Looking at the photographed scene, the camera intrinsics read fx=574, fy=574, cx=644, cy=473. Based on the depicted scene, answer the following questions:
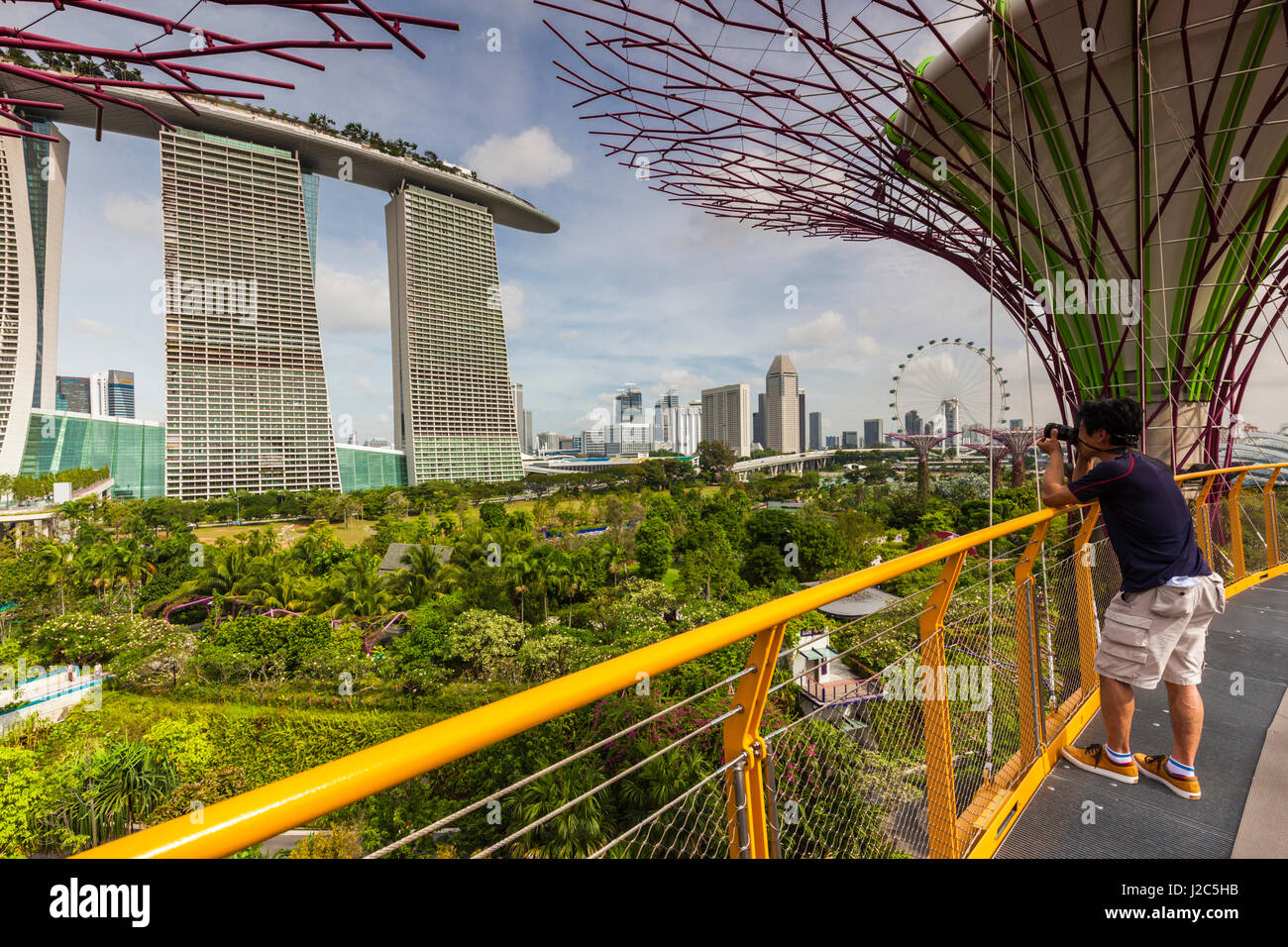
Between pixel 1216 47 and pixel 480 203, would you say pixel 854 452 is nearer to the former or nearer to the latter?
pixel 480 203

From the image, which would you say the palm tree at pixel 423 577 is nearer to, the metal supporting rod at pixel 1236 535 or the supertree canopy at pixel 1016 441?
the metal supporting rod at pixel 1236 535

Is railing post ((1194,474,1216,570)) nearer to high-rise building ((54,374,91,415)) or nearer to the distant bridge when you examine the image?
the distant bridge

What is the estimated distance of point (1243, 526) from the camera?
5.84 m

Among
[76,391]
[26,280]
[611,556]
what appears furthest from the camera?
[76,391]

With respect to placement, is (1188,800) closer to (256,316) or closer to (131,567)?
(131,567)

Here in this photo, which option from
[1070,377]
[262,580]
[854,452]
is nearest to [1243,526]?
[1070,377]

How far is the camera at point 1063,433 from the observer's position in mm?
2889

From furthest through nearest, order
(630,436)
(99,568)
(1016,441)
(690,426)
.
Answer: (630,436) → (690,426) → (1016,441) → (99,568)

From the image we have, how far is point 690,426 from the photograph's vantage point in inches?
5556

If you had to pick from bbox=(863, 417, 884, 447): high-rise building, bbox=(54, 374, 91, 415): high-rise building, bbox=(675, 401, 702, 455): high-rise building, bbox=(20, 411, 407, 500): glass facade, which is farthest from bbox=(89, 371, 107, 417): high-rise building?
bbox=(863, 417, 884, 447): high-rise building

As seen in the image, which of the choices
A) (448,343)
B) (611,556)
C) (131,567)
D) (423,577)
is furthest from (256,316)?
(611,556)

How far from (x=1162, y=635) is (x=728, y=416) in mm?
138390

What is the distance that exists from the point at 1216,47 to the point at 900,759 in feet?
28.1
